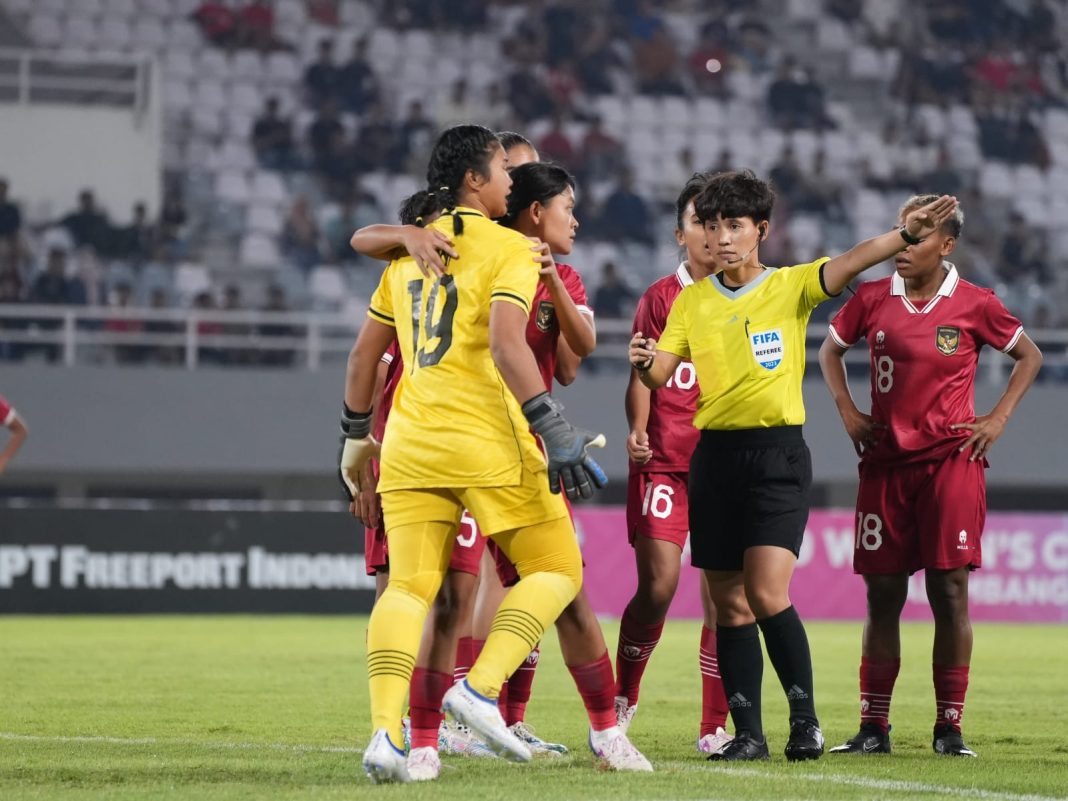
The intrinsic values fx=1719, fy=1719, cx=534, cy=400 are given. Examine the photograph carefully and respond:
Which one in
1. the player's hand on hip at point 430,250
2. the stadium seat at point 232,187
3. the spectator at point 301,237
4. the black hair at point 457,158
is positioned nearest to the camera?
the player's hand on hip at point 430,250

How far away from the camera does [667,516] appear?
7.09 metres

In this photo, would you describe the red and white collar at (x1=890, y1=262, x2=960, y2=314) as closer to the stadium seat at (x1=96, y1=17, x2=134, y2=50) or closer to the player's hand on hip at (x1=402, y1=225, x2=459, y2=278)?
the player's hand on hip at (x1=402, y1=225, x2=459, y2=278)

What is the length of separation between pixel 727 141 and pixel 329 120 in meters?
5.97

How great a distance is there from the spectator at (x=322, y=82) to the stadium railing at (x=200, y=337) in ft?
12.6

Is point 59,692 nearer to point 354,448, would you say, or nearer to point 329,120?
point 354,448

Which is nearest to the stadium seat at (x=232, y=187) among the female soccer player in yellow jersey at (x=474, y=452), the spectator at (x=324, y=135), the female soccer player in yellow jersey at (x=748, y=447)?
the spectator at (x=324, y=135)

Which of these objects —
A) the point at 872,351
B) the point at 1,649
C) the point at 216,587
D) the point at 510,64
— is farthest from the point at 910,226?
the point at 510,64

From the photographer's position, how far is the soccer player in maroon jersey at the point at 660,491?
7.04 meters

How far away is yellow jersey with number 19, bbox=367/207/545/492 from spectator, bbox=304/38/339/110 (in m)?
18.1

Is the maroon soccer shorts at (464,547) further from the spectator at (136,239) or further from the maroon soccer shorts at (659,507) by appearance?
the spectator at (136,239)

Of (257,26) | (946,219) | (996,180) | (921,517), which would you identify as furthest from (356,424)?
(996,180)

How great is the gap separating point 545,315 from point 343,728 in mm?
2277

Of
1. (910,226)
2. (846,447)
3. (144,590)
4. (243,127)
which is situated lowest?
(144,590)

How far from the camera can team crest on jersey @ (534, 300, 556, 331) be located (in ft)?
20.7
